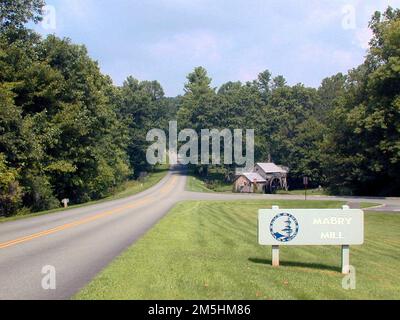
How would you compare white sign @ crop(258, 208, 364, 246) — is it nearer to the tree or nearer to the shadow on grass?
the shadow on grass

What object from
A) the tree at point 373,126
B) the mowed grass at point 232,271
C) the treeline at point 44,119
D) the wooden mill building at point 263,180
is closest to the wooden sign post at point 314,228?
the mowed grass at point 232,271

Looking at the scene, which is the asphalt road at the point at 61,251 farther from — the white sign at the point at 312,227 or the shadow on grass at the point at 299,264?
the white sign at the point at 312,227

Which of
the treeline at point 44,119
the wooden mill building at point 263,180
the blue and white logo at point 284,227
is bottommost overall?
the wooden mill building at point 263,180

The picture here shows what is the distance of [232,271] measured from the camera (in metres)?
10.5

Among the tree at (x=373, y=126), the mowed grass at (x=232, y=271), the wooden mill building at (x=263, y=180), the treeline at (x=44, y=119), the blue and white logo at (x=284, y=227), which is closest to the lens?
the mowed grass at (x=232, y=271)

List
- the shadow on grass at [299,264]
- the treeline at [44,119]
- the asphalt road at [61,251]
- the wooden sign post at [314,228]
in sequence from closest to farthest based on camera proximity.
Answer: the asphalt road at [61,251] < the wooden sign post at [314,228] < the shadow on grass at [299,264] < the treeline at [44,119]

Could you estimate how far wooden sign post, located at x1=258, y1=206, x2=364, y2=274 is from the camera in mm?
11328

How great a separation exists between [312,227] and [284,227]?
63cm

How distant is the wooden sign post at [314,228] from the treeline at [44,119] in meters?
22.0

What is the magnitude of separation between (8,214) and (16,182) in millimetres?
3086

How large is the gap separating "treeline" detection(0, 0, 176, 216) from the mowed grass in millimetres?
18083

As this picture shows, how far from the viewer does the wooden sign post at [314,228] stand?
11.3 meters

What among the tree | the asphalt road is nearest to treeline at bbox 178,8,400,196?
the tree
